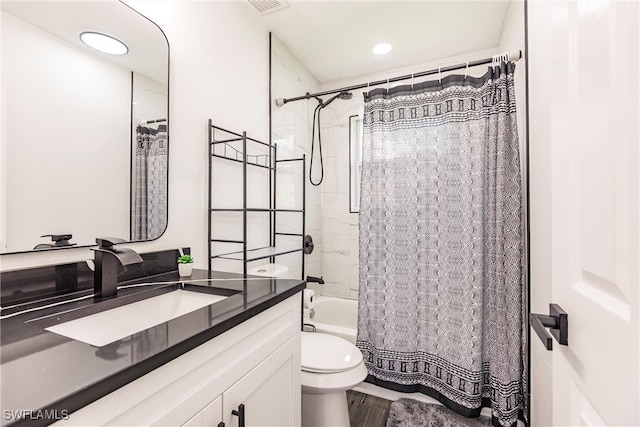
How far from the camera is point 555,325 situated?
0.63m

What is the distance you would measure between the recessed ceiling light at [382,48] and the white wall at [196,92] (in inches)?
40.8

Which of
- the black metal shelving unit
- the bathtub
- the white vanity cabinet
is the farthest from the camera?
the bathtub

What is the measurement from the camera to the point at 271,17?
77.5 inches

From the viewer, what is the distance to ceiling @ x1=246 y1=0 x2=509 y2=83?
188cm

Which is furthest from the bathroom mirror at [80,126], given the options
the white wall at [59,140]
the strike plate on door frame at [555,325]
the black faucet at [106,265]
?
the strike plate on door frame at [555,325]

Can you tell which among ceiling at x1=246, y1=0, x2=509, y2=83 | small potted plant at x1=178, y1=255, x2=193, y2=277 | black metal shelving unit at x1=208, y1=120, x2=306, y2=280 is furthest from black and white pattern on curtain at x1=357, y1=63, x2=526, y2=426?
small potted plant at x1=178, y1=255, x2=193, y2=277

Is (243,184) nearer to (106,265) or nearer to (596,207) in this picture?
(106,265)

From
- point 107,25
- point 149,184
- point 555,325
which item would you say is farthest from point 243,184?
point 555,325

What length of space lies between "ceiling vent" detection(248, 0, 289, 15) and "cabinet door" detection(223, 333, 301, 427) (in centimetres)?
194

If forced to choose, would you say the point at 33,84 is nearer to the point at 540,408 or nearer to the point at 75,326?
the point at 75,326

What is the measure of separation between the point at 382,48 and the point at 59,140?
7.42 feet

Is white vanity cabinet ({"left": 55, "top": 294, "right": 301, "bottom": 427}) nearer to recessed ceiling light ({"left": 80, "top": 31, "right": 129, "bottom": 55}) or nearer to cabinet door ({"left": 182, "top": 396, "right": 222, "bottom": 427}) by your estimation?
cabinet door ({"left": 182, "top": 396, "right": 222, "bottom": 427})

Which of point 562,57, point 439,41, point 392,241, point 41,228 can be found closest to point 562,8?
point 562,57

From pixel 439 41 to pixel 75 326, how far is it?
276 cm
